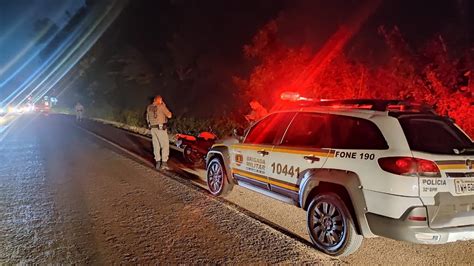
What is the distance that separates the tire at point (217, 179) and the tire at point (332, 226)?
7.49 ft

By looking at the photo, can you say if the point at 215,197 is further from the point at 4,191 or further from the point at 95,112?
the point at 95,112

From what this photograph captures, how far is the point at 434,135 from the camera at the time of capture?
4211 mm

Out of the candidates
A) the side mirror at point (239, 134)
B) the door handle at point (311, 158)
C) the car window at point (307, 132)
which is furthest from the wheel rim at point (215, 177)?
the door handle at point (311, 158)

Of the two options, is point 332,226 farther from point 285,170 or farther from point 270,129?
point 270,129

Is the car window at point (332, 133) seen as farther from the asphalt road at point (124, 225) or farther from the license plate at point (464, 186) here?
the asphalt road at point (124, 225)

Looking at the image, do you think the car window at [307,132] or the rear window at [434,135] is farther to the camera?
the car window at [307,132]

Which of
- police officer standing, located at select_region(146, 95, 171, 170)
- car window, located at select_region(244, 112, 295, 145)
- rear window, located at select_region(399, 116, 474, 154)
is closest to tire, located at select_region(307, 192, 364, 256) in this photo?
rear window, located at select_region(399, 116, 474, 154)

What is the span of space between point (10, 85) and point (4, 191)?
10705 cm

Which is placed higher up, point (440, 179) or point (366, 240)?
point (440, 179)

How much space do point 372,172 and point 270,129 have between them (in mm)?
2035

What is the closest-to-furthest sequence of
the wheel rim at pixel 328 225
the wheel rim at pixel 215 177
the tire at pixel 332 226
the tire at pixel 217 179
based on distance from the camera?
the tire at pixel 332 226
the wheel rim at pixel 328 225
the tire at pixel 217 179
the wheel rim at pixel 215 177

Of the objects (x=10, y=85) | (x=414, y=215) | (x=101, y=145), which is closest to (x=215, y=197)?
(x=414, y=215)

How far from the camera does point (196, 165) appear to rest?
10023mm

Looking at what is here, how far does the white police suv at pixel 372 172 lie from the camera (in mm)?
3658
